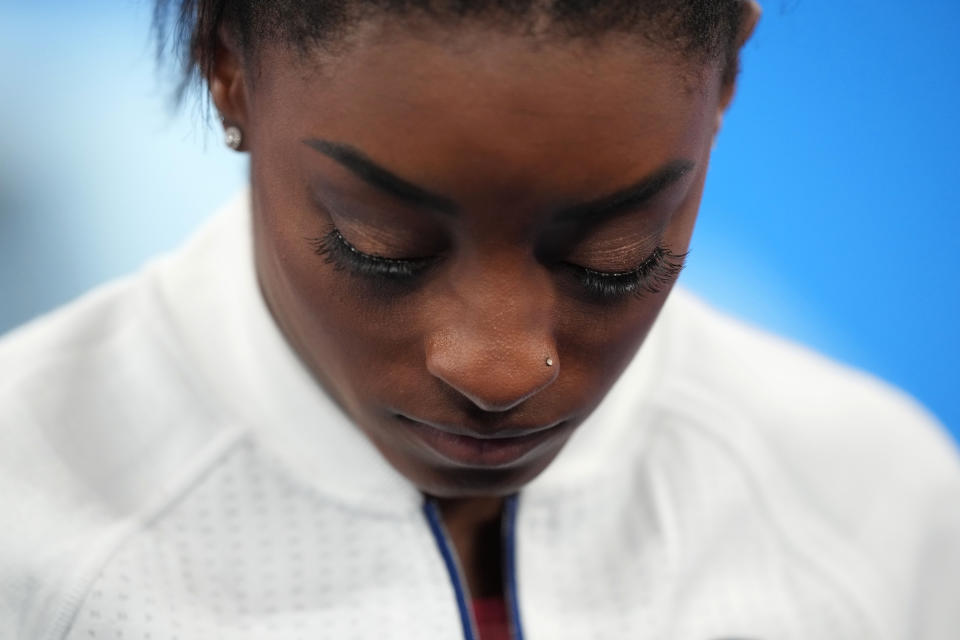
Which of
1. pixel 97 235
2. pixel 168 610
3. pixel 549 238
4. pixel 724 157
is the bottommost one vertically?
pixel 97 235

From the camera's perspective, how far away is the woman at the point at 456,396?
1.75 ft

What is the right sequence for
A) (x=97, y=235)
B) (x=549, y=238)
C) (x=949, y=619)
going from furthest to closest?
(x=97, y=235) < (x=949, y=619) < (x=549, y=238)

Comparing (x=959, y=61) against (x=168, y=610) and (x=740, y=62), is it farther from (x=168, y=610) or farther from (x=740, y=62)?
(x=168, y=610)

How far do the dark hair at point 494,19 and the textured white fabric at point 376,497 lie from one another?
198 mm

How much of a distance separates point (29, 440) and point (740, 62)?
18.9 inches

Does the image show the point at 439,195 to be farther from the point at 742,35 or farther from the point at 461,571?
the point at 461,571

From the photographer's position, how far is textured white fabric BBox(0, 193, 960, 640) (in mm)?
725

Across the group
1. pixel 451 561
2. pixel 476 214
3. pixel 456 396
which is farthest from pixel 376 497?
pixel 476 214

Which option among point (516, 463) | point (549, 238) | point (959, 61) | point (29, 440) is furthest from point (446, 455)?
point (959, 61)

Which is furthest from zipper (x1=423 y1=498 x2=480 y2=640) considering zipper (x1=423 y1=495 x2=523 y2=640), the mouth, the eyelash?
the eyelash

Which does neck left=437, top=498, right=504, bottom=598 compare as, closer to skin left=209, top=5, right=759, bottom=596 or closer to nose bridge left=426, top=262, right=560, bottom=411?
skin left=209, top=5, right=759, bottom=596

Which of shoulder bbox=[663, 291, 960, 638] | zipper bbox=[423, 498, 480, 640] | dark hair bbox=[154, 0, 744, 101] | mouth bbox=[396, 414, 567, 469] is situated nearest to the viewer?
dark hair bbox=[154, 0, 744, 101]

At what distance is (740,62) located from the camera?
2.26ft

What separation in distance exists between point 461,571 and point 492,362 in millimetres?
256
